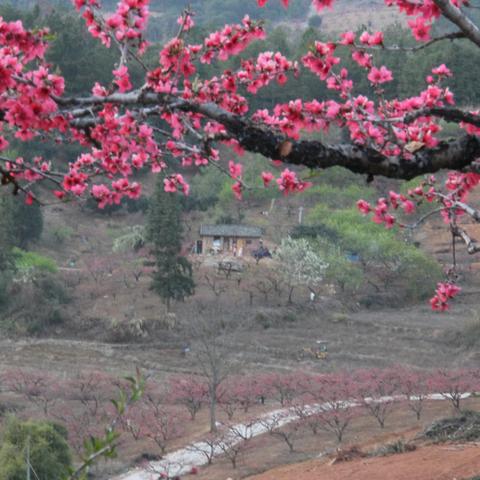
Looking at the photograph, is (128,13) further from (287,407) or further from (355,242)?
(355,242)

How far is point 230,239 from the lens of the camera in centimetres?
4228

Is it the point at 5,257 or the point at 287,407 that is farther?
the point at 5,257

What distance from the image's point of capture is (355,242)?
40.5 m

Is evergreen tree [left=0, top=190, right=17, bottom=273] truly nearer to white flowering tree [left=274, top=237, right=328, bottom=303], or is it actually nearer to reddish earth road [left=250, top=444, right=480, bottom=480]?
white flowering tree [left=274, top=237, right=328, bottom=303]

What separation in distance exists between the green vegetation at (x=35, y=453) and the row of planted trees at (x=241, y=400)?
9.91 ft

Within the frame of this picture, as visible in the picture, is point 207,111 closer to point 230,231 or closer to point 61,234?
point 230,231

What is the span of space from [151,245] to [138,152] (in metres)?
38.8

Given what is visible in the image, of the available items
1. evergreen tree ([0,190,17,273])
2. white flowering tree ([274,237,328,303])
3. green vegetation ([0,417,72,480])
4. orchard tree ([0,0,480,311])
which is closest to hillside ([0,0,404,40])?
white flowering tree ([274,237,328,303])

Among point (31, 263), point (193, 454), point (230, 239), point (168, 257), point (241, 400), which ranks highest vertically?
point (230, 239)

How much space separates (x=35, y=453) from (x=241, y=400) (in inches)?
383

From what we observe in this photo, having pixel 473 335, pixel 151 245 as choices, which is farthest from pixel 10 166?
pixel 151 245

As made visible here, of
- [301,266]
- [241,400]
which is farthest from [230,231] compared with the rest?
[241,400]

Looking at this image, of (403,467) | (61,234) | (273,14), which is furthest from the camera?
(273,14)

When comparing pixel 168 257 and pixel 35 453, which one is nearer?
pixel 35 453
